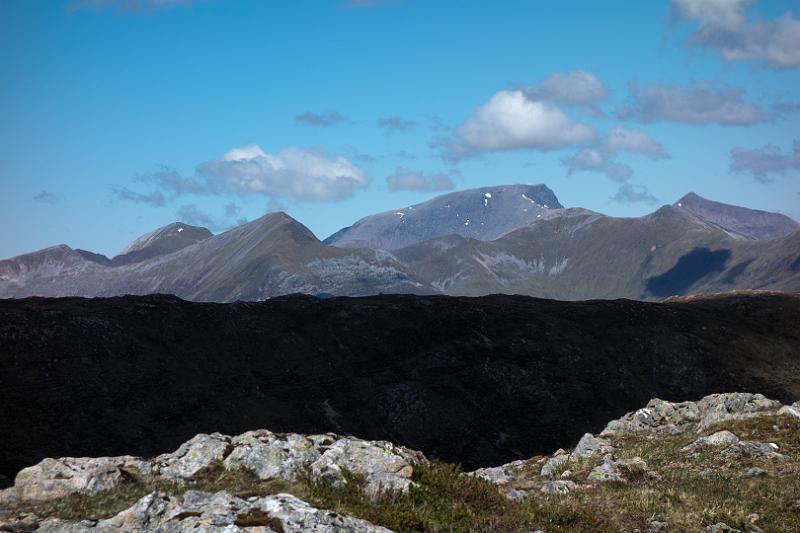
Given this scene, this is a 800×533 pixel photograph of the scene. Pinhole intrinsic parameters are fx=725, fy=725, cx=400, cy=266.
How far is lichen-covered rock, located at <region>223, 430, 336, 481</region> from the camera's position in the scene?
21359 mm

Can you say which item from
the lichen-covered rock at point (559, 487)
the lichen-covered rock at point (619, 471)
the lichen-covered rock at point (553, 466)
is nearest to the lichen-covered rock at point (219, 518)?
the lichen-covered rock at point (559, 487)

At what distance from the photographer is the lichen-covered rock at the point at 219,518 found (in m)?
14.2

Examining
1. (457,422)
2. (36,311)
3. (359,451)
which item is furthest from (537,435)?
(359,451)

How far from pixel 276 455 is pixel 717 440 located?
63.2 ft

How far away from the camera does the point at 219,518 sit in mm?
14359

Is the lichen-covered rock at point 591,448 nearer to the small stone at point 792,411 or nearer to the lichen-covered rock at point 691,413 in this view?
the lichen-covered rock at point 691,413

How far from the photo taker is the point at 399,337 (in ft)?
478

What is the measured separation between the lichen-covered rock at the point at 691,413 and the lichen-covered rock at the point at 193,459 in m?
25.8

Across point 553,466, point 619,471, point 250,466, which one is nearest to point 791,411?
point 553,466

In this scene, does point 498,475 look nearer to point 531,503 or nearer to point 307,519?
point 531,503

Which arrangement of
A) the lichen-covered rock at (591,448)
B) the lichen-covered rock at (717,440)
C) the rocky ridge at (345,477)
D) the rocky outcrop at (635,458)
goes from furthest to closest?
1. the lichen-covered rock at (591,448)
2. the lichen-covered rock at (717,440)
3. the rocky outcrop at (635,458)
4. the rocky ridge at (345,477)

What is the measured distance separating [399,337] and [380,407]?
29513 mm

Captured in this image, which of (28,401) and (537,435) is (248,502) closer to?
(28,401)

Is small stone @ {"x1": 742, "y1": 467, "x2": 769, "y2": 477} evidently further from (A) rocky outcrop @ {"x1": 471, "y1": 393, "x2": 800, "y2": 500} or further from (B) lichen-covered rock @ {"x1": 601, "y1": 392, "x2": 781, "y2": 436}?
(B) lichen-covered rock @ {"x1": 601, "y1": 392, "x2": 781, "y2": 436}
